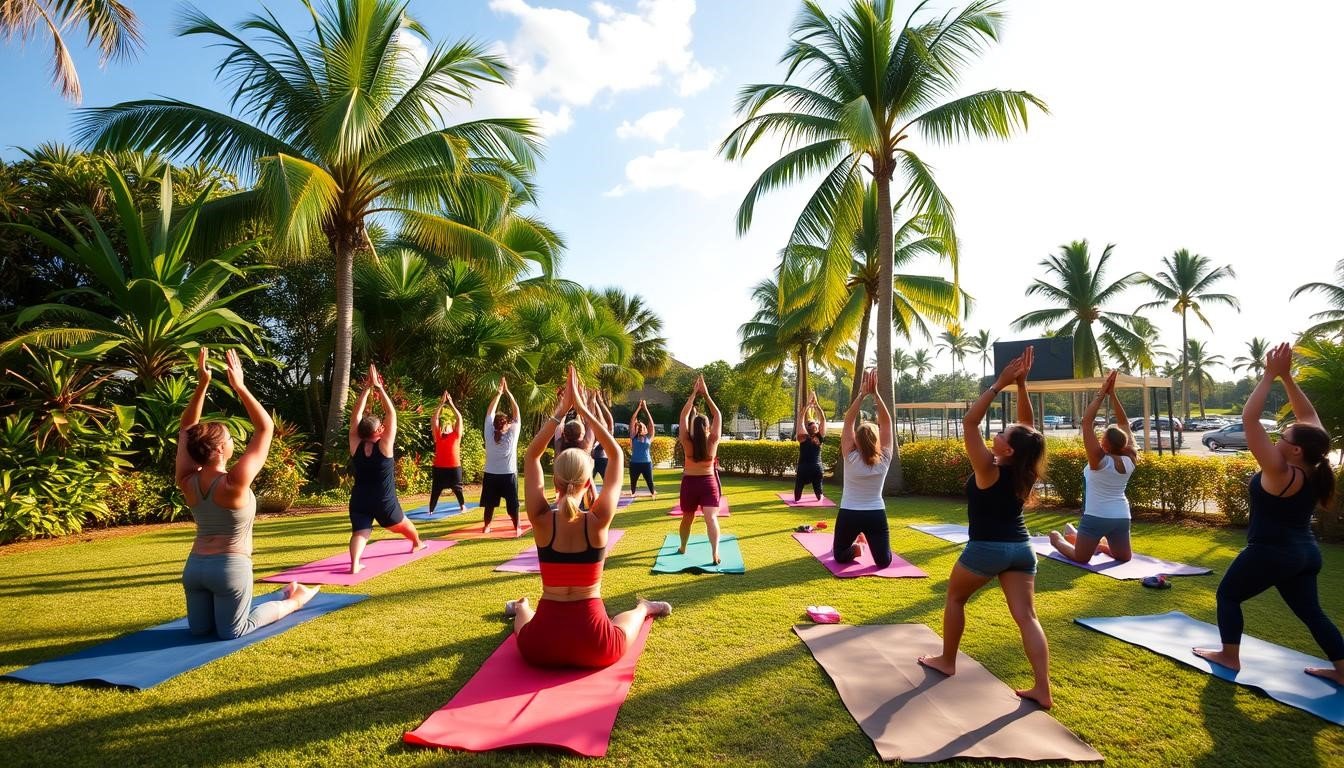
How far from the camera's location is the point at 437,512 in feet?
36.4

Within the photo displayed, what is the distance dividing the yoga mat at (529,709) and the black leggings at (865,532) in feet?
10.3

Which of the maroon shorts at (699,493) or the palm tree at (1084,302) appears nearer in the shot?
the maroon shorts at (699,493)

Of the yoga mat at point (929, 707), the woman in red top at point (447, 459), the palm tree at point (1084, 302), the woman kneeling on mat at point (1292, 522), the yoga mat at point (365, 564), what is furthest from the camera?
the palm tree at point (1084, 302)

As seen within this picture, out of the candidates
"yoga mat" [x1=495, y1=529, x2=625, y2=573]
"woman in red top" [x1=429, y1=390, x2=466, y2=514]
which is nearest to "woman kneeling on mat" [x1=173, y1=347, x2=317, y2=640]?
"yoga mat" [x1=495, y1=529, x2=625, y2=573]

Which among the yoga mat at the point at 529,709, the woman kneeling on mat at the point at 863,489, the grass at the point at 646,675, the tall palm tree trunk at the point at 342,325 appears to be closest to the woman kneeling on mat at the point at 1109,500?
the grass at the point at 646,675

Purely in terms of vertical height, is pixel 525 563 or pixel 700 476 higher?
pixel 700 476

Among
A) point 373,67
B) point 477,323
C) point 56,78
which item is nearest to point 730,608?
point 373,67

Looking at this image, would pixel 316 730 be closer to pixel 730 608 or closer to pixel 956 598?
pixel 730 608

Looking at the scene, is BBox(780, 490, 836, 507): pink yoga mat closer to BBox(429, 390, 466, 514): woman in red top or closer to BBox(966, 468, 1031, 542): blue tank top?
BBox(429, 390, 466, 514): woman in red top

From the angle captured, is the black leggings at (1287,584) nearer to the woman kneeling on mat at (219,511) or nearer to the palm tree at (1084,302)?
the woman kneeling on mat at (219,511)

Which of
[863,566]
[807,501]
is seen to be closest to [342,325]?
[807,501]

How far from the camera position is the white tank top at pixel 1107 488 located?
6.24 m

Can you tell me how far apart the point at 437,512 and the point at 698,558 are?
6077 millimetres

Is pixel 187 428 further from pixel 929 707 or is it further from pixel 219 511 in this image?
pixel 929 707
